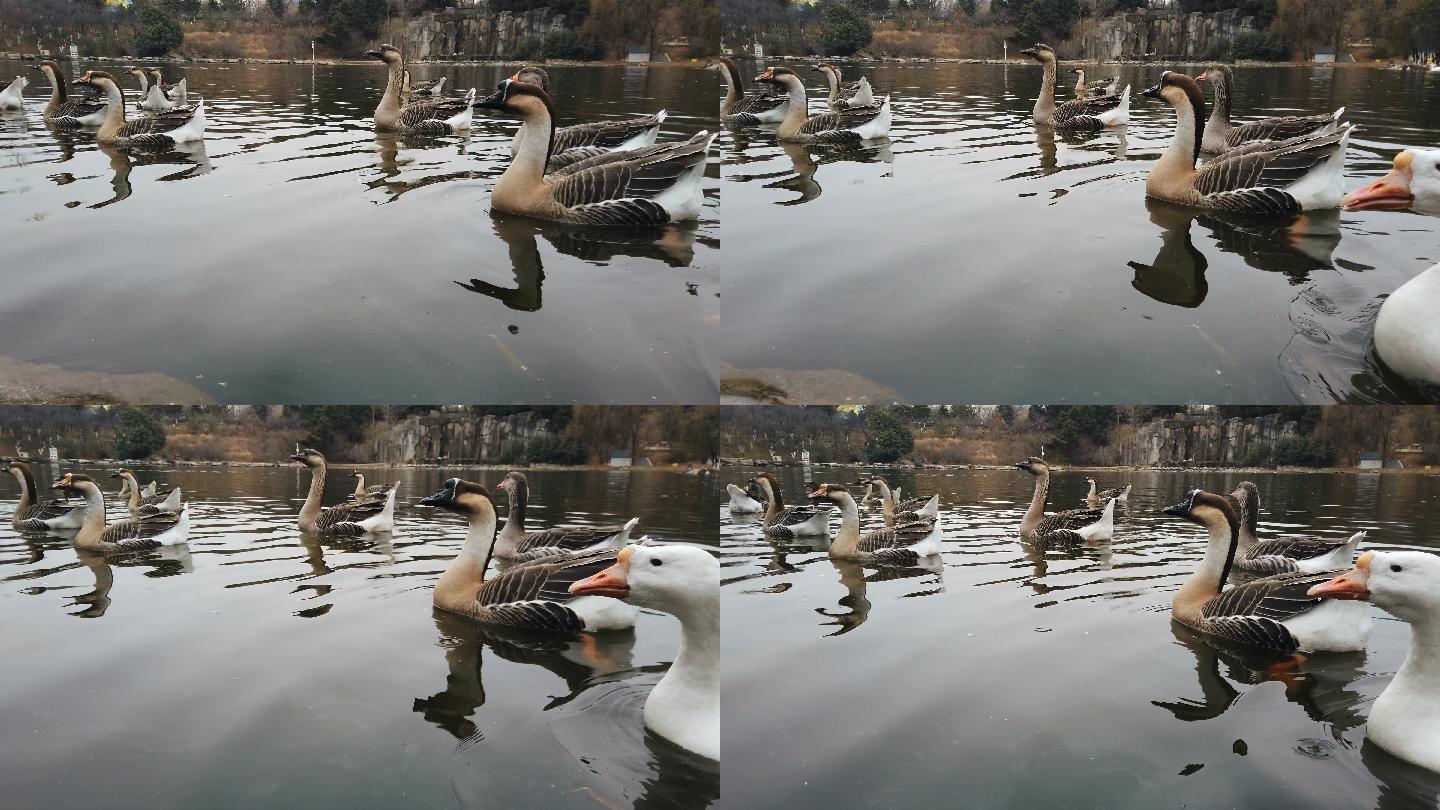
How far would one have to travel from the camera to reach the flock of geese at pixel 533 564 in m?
4.93

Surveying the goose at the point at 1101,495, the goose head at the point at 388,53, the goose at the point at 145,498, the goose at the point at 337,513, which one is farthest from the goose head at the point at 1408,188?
the goose head at the point at 388,53

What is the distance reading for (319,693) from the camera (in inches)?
247

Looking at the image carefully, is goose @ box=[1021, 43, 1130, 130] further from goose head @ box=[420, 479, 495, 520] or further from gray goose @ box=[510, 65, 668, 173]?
goose head @ box=[420, 479, 495, 520]

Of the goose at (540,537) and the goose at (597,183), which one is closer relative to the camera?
the goose at (540,537)

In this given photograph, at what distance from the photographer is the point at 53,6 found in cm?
2331

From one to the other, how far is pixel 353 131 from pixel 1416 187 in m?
13.7

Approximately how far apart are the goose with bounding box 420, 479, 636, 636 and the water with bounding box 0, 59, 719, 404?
137cm

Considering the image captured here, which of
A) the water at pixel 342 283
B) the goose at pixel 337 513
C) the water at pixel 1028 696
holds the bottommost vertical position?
the goose at pixel 337 513

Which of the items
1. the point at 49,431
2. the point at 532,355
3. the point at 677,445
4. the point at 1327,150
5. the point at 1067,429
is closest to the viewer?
the point at 532,355

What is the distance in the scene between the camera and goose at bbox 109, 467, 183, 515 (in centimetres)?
1373

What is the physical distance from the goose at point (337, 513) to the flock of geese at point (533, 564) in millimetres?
14

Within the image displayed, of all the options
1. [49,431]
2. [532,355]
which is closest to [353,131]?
[49,431]

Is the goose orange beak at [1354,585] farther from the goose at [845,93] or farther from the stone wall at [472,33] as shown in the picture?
the stone wall at [472,33]

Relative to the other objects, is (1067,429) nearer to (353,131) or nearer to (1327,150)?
(1327,150)
